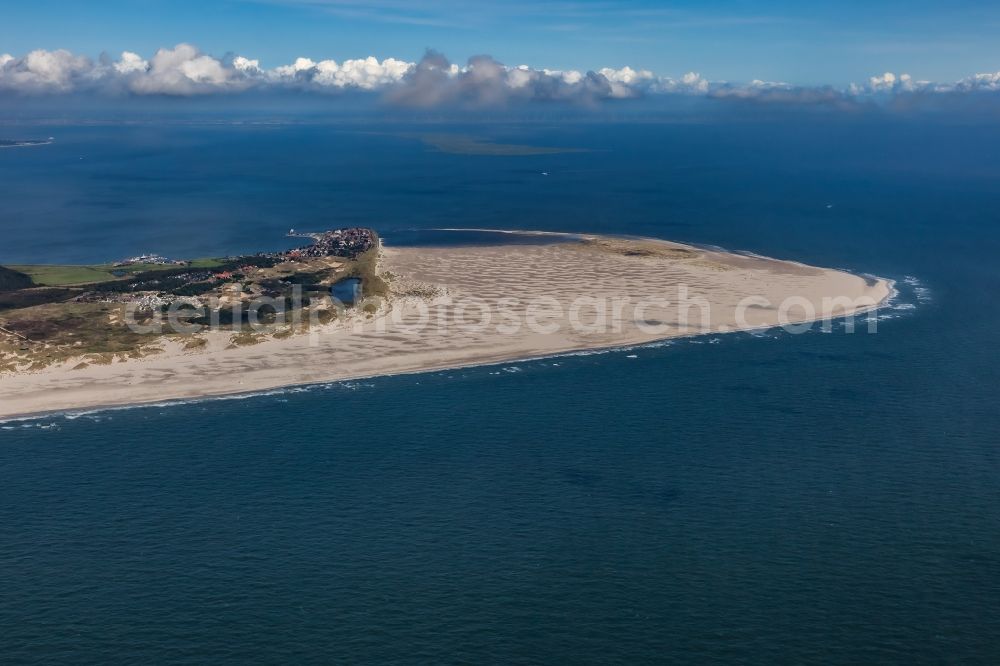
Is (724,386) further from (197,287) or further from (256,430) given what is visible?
(197,287)

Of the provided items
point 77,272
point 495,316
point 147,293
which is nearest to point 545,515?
point 495,316

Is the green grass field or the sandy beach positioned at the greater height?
the green grass field

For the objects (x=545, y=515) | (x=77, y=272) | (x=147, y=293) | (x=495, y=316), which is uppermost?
(x=77, y=272)

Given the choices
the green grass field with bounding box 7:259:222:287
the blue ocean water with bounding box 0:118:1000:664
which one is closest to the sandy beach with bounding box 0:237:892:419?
the blue ocean water with bounding box 0:118:1000:664

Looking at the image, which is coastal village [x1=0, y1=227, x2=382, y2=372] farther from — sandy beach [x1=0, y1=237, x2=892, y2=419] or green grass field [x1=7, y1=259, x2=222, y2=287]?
sandy beach [x1=0, y1=237, x2=892, y2=419]

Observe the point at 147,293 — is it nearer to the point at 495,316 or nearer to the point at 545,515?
the point at 495,316

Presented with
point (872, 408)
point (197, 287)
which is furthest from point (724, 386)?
point (197, 287)
